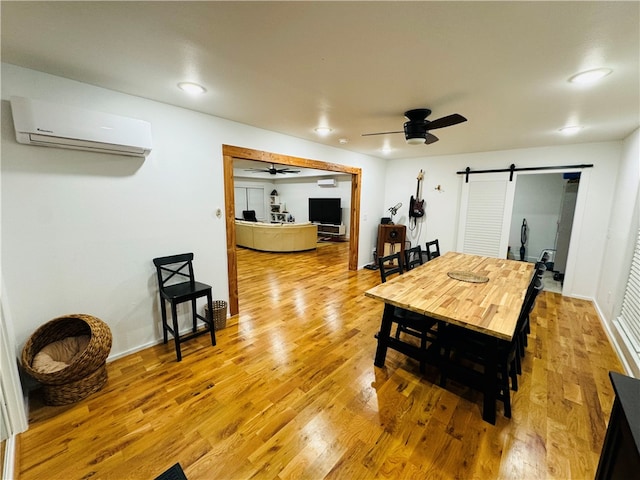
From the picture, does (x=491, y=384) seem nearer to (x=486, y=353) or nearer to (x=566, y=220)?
(x=486, y=353)

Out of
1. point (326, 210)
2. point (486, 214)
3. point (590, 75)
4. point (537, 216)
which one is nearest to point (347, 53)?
point (590, 75)

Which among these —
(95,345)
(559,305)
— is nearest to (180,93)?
(95,345)

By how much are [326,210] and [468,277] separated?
22.4 ft

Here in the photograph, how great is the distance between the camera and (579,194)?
4.01m

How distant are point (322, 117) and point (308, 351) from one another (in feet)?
8.05

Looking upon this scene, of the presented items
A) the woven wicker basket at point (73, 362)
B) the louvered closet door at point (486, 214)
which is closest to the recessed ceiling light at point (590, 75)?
the louvered closet door at point (486, 214)

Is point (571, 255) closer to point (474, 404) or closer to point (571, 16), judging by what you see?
point (474, 404)

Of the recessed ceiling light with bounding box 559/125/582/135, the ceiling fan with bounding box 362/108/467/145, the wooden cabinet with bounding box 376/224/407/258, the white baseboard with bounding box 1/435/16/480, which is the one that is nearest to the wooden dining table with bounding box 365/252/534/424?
the ceiling fan with bounding box 362/108/467/145

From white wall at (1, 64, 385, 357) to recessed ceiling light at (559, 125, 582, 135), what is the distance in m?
3.82

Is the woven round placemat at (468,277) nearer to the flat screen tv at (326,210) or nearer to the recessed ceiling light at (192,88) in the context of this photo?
the recessed ceiling light at (192,88)

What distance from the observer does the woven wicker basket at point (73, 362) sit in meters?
1.83

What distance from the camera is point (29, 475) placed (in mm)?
1437

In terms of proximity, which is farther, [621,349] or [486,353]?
[621,349]

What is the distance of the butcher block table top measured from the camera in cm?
168
